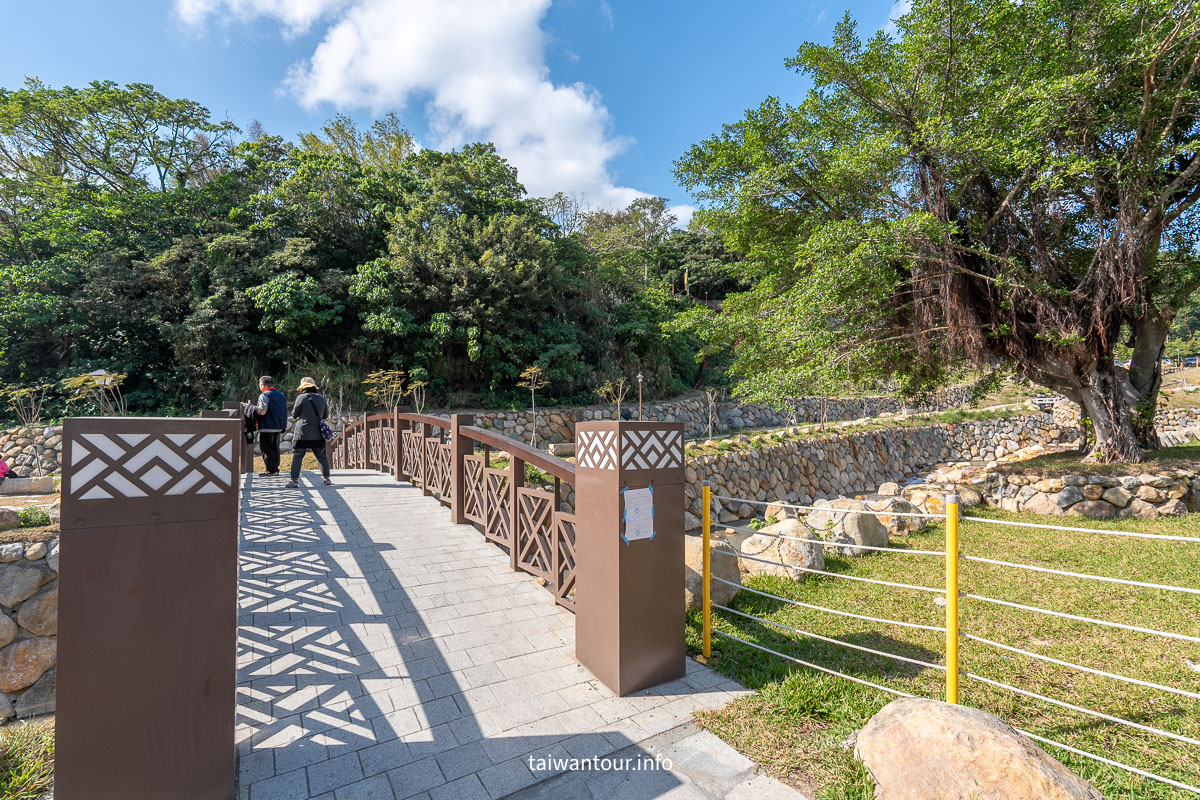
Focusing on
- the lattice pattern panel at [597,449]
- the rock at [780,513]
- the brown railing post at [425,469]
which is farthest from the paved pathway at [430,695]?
the rock at [780,513]

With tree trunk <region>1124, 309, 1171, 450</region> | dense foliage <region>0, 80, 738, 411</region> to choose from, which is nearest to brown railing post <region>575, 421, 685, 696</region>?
tree trunk <region>1124, 309, 1171, 450</region>

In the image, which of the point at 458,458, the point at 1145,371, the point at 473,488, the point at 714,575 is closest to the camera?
the point at 714,575

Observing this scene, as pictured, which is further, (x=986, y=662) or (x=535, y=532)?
(x=535, y=532)

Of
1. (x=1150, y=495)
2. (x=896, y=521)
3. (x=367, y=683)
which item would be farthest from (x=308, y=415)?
(x=1150, y=495)

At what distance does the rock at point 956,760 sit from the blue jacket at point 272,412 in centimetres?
763

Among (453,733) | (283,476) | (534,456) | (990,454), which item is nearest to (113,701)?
(453,733)

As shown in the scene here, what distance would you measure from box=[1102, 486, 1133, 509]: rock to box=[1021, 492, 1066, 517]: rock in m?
0.67

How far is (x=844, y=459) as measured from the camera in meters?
14.5

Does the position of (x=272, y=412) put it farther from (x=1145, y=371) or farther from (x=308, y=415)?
(x=1145, y=371)

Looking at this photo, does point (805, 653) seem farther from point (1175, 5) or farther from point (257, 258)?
point (257, 258)

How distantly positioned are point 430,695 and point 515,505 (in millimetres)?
1797

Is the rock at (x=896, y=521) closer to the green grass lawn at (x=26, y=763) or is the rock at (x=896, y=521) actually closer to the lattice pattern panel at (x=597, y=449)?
the lattice pattern panel at (x=597, y=449)

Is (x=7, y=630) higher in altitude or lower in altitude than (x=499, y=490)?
lower

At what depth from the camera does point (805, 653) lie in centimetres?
330
